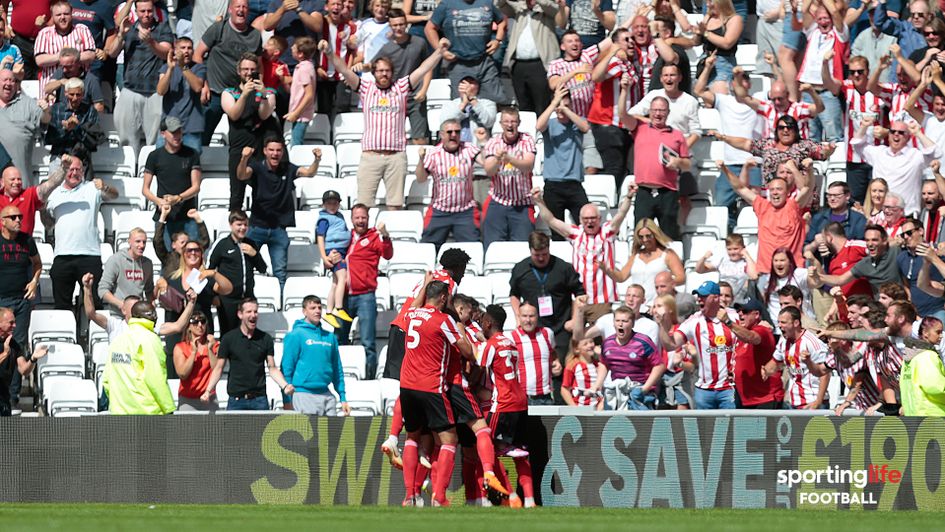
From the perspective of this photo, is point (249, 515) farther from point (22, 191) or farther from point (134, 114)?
point (134, 114)

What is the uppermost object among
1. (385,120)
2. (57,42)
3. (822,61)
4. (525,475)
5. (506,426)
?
(57,42)

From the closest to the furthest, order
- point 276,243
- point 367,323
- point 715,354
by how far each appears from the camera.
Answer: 1. point 715,354
2. point 367,323
3. point 276,243

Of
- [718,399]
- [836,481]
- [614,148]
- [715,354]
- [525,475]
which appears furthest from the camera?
[614,148]

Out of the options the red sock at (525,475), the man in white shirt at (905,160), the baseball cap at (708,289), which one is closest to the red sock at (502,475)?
the red sock at (525,475)

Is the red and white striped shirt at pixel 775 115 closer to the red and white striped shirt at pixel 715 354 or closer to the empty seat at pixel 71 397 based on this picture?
the red and white striped shirt at pixel 715 354

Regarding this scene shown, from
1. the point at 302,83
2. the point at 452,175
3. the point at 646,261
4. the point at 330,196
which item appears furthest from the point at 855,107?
the point at 302,83

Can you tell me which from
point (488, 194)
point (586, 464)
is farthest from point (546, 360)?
point (488, 194)

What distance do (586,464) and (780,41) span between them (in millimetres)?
7642

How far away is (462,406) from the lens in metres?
14.5

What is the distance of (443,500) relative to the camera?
47.0 feet

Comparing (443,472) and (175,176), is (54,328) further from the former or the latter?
(443,472)

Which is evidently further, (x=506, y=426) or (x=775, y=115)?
(x=775, y=115)

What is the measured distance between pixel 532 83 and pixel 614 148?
54.3 inches

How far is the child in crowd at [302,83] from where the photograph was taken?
20.0 metres
